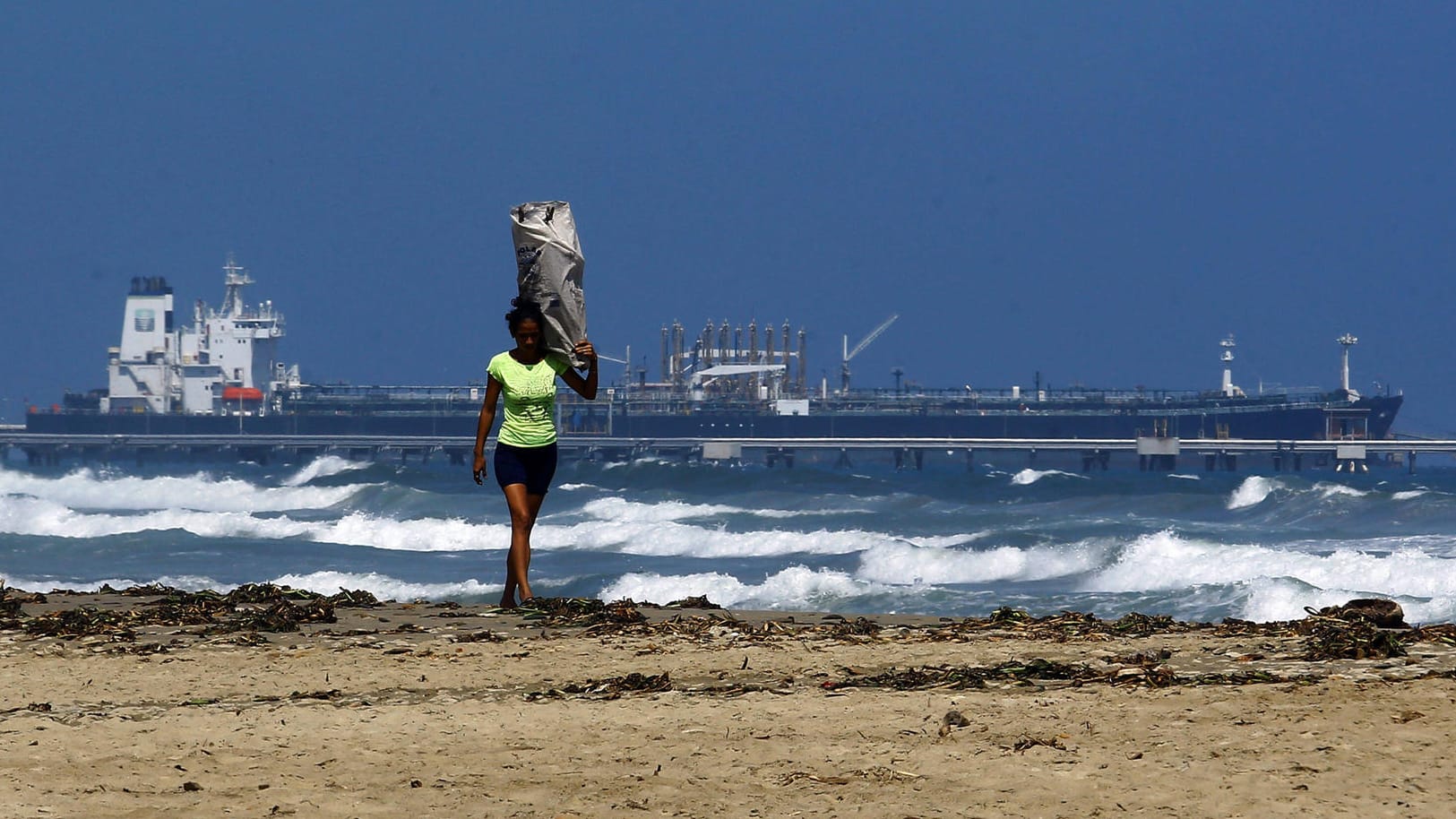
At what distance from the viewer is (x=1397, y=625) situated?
5512 millimetres

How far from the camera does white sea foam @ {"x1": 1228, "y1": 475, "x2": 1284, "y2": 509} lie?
3412 centimetres

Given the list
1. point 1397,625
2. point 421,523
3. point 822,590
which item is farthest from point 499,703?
point 421,523

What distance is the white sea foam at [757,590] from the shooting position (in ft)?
41.2

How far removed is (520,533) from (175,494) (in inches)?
1777

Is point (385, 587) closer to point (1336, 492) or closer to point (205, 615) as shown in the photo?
point (205, 615)

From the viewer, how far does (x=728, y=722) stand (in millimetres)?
4035

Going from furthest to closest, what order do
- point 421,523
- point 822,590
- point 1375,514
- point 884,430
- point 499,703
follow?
point 884,430 < point 1375,514 < point 421,523 < point 822,590 < point 499,703

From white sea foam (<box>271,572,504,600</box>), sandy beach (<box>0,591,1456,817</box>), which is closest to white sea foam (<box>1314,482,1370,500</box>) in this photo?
white sea foam (<box>271,572,504,600</box>)

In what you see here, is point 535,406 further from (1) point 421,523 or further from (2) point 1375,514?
(2) point 1375,514

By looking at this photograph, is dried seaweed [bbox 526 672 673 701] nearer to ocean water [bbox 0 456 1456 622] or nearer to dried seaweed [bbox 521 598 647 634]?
dried seaweed [bbox 521 598 647 634]

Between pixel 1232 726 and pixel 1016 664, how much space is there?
1.06 meters

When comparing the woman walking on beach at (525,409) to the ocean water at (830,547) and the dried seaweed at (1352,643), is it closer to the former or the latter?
the dried seaweed at (1352,643)

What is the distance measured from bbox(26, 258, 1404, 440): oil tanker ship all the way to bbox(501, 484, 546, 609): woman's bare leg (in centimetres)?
6842

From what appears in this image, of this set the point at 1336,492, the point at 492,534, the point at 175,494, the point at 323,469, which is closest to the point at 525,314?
the point at 492,534
